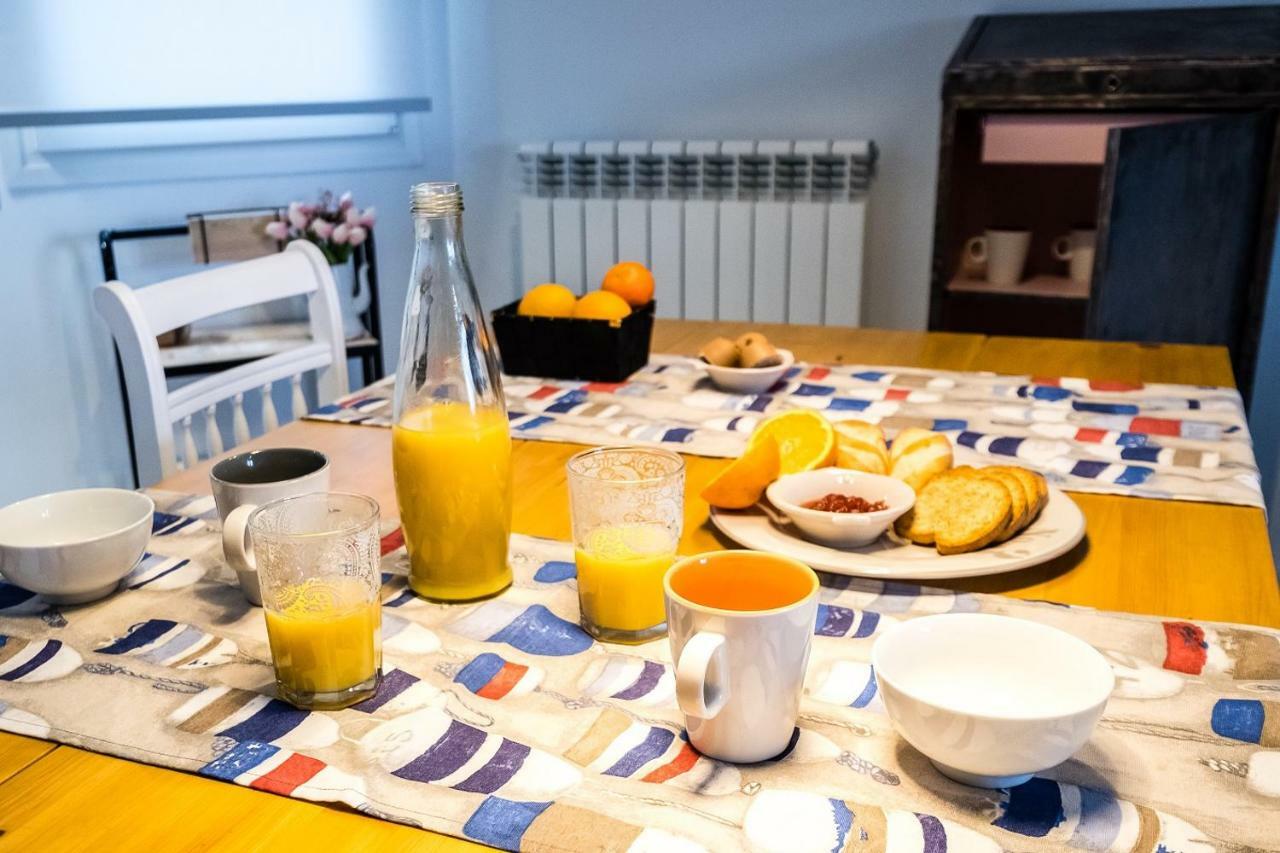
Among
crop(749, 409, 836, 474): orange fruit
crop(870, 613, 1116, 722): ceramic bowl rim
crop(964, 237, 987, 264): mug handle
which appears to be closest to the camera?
crop(870, 613, 1116, 722): ceramic bowl rim

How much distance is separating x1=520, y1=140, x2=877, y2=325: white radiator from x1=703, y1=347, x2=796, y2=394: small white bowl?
1.60 metres

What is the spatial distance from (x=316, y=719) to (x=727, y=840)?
0.92ft

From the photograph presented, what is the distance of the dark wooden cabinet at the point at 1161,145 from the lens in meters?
2.20

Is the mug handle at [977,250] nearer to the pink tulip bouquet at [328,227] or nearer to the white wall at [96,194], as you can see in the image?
the pink tulip bouquet at [328,227]

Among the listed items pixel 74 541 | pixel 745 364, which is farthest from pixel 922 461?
pixel 74 541

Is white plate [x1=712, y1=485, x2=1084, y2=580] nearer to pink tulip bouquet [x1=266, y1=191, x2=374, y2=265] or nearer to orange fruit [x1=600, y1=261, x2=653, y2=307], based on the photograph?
orange fruit [x1=600, y1=261, x2=653, y2=307]

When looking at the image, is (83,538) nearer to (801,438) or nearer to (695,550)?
(695,550)

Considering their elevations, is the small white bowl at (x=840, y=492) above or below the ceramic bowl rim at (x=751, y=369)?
below

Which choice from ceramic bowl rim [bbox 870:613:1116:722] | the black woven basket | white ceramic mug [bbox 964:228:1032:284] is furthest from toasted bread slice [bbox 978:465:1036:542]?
white ceramic mug [bbox 964:228:1032:284]

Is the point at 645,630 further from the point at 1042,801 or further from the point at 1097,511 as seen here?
the point at 1097,511

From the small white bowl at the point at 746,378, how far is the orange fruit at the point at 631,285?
17 cm

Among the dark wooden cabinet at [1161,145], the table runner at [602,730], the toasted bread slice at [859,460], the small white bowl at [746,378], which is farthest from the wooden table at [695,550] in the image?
the dark wooden cabinet at [1161,145]

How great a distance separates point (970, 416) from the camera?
1365 millimetres

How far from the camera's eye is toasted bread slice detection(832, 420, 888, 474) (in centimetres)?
106
